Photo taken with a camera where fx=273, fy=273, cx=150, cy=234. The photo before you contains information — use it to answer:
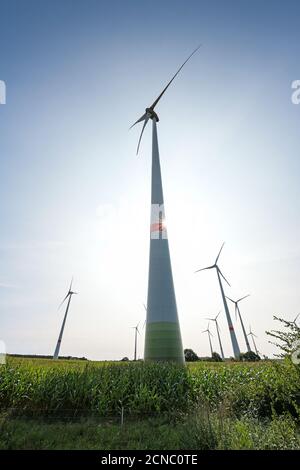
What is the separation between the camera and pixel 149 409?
420 inches

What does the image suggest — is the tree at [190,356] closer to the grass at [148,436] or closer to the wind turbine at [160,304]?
the wind turbine at [160,304]

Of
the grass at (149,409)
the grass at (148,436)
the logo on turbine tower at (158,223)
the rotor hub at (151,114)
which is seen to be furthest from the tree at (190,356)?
the grass at (148,436)

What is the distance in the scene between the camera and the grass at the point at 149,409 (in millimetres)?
6953

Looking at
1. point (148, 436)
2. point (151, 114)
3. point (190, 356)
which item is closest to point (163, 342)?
point (148, 436)

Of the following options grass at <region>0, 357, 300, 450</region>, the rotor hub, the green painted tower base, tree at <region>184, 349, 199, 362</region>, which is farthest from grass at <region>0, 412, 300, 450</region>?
tree at <region>184, 349, 199, 362</region>

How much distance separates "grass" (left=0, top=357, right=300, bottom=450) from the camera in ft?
22.8

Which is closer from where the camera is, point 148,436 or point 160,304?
point 148,436

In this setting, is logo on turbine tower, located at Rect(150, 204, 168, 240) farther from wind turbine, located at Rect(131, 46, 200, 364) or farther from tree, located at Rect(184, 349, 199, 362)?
tree, located at Rect(184, 349, 199, 362)

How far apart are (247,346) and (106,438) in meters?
60.6

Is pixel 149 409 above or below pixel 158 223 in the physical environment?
below

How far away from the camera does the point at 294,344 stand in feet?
27.2

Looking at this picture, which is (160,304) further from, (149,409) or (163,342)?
(149,409)
